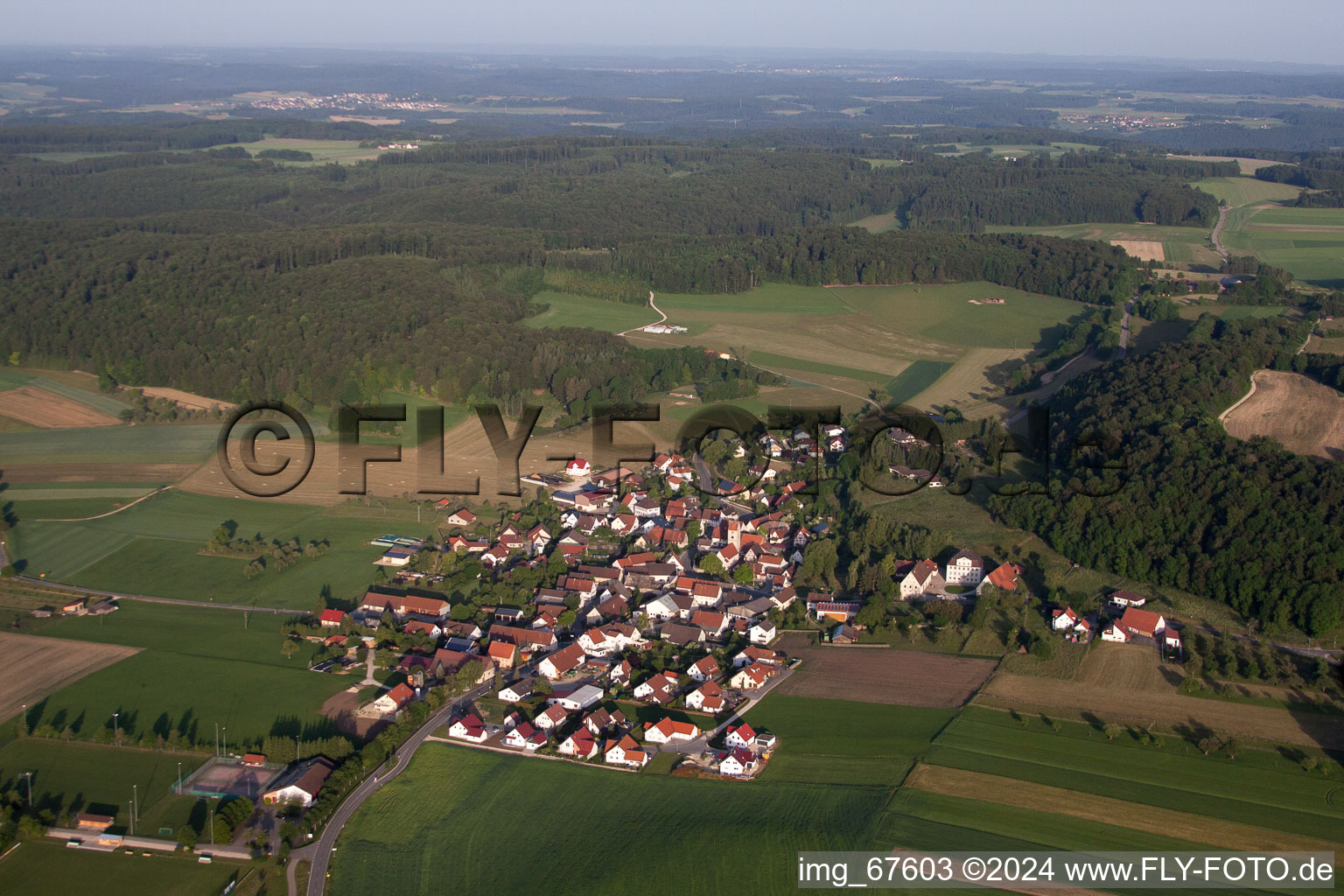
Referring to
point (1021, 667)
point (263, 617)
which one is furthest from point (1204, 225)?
point (263, 617)

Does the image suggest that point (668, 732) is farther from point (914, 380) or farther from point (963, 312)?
point (963, 312)

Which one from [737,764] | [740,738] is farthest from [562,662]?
[737,764]

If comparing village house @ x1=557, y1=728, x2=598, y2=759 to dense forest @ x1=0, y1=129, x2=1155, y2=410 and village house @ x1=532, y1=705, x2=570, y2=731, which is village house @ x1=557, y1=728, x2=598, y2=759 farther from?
dense forest @ x1=0, y1=129, x2=1155, y2=410

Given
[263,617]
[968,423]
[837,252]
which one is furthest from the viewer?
[837,252]

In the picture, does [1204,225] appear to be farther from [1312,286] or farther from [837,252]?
[837,252]

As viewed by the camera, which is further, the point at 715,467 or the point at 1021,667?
the point at 715,467

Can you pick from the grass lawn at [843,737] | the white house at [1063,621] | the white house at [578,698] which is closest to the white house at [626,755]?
the white house at [578,698]

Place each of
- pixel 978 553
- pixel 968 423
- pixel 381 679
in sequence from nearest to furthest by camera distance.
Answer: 1. pixel 381 679
2. pixel 978 553
3. pixel 968 423
